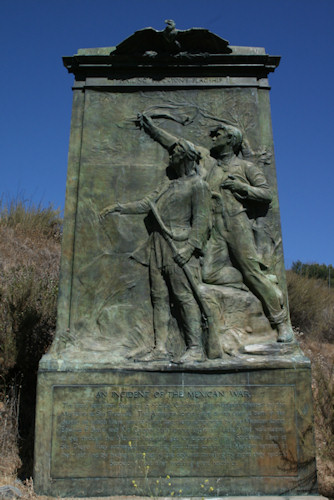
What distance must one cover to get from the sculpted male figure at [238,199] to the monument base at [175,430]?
0.63 metres

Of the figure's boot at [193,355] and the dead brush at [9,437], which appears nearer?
the figure's boot at [193,355]

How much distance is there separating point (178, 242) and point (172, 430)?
6.32 ft

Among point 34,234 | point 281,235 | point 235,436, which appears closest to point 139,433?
point 235,436

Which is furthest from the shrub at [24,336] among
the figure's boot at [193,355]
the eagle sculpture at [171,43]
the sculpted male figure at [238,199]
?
the eagle sculpture at [171,43]

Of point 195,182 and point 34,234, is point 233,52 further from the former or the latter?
point 34,234

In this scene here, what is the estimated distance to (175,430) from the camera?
13.9ft

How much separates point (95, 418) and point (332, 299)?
1061 cm

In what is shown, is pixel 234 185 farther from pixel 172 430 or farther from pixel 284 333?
pixel 172 430

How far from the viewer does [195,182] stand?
15.8 feet

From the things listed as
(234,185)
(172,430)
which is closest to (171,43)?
(234,185)

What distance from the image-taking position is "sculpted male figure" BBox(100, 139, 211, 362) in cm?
452

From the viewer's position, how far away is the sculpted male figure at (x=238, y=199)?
4.63m

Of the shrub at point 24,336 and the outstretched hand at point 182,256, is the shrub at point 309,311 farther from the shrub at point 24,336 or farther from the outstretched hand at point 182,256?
the outstretched hand at point 182,256

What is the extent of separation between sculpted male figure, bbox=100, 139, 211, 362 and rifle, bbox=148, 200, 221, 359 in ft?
0.06
